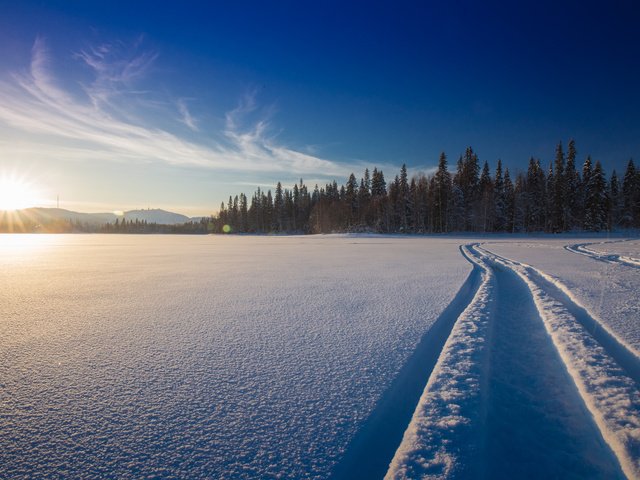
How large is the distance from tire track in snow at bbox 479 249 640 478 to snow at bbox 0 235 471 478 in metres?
1.31

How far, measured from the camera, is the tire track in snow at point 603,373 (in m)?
1.74

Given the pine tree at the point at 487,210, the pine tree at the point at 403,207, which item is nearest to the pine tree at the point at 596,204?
the pine tree at the point at 487,210

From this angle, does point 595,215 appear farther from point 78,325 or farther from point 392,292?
point 78,325

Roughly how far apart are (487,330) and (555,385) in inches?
44.3

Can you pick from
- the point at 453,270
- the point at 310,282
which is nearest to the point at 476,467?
the point at 310,282

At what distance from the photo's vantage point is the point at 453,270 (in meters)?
8.77

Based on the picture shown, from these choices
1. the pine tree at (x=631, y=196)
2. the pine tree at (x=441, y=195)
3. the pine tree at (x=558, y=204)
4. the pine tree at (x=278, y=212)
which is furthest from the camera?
the pine tree at (x=278, y=212)

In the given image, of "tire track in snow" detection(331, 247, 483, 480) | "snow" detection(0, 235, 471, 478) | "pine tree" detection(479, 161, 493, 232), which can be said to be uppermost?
"pine tree" detection(479, 161, 493, 232)

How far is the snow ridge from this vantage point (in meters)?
1.53

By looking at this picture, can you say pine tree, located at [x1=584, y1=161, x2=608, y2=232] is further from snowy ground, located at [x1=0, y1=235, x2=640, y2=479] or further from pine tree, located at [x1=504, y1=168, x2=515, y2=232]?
snowy ground, located at [x1=0, y1=235, x2=640, y2=479]

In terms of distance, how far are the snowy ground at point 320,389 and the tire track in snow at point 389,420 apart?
0.01 meters

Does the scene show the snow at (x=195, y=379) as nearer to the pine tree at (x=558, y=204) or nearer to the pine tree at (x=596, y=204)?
the pine tree at (x=558, y=204)

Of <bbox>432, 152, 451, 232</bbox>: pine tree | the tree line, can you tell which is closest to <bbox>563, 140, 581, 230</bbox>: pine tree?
the tree line

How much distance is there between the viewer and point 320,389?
7.40 ft
